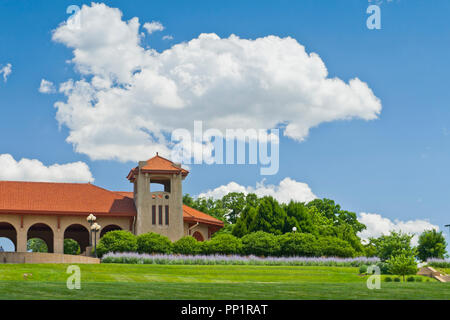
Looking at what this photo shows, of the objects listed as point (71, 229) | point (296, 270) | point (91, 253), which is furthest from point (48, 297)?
point (71, 229)

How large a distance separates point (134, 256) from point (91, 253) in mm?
5869

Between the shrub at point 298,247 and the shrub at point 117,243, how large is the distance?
11.8 m

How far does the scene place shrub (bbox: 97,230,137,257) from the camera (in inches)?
1801

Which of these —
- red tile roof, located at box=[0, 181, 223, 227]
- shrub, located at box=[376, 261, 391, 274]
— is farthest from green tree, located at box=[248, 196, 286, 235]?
shrub, located at box=[376, 261, 391, 274]

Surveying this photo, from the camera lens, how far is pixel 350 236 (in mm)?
65312

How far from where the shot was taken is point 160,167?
173ft

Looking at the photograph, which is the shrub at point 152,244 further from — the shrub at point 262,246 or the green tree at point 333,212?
the green tree at point 333,212

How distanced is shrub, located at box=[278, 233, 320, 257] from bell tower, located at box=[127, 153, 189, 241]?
8.81 metres

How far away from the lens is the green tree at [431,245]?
52.8 meters

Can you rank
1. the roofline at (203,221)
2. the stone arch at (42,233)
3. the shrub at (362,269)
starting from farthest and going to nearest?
the stone arch at (42,233), the roofline at (203,221), the shrub at (362,269)

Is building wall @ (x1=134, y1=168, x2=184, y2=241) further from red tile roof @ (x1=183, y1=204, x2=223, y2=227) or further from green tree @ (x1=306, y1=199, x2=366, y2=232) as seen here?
green tree @ (x1=306, y1=199, x2=366, y2=232)

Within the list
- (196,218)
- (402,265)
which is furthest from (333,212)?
(402,265)

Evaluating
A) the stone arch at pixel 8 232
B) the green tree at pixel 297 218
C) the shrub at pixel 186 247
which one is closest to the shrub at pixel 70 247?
the stone arch at pixel 8 232
